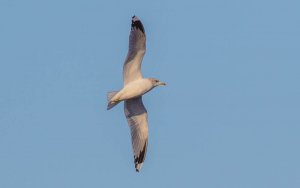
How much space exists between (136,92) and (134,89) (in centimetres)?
14

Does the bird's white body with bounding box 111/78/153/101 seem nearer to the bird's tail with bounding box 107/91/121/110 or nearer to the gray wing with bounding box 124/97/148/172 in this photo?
the bird's tail with bounding box 107/91/121/110

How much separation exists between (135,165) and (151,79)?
135 inches

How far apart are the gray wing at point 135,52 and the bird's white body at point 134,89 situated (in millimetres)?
314

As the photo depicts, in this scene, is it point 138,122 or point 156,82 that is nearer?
point 156,82

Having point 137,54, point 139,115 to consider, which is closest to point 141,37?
point 137,54

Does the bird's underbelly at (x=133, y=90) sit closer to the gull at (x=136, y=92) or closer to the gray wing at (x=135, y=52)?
the gull at (x=136, y=92)

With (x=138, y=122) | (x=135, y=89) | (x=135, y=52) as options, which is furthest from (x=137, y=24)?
(x=138, y=122)

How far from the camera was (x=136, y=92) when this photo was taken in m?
37.5

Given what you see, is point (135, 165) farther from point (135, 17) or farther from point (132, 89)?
point (135, 17)

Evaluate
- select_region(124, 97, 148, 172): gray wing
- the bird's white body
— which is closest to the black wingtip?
the bird's white body

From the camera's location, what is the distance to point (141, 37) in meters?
37.2

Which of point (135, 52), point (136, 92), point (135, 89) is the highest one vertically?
point (135, 52)

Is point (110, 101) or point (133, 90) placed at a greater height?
point (133, 90)

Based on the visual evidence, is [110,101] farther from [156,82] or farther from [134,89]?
[156,82]
